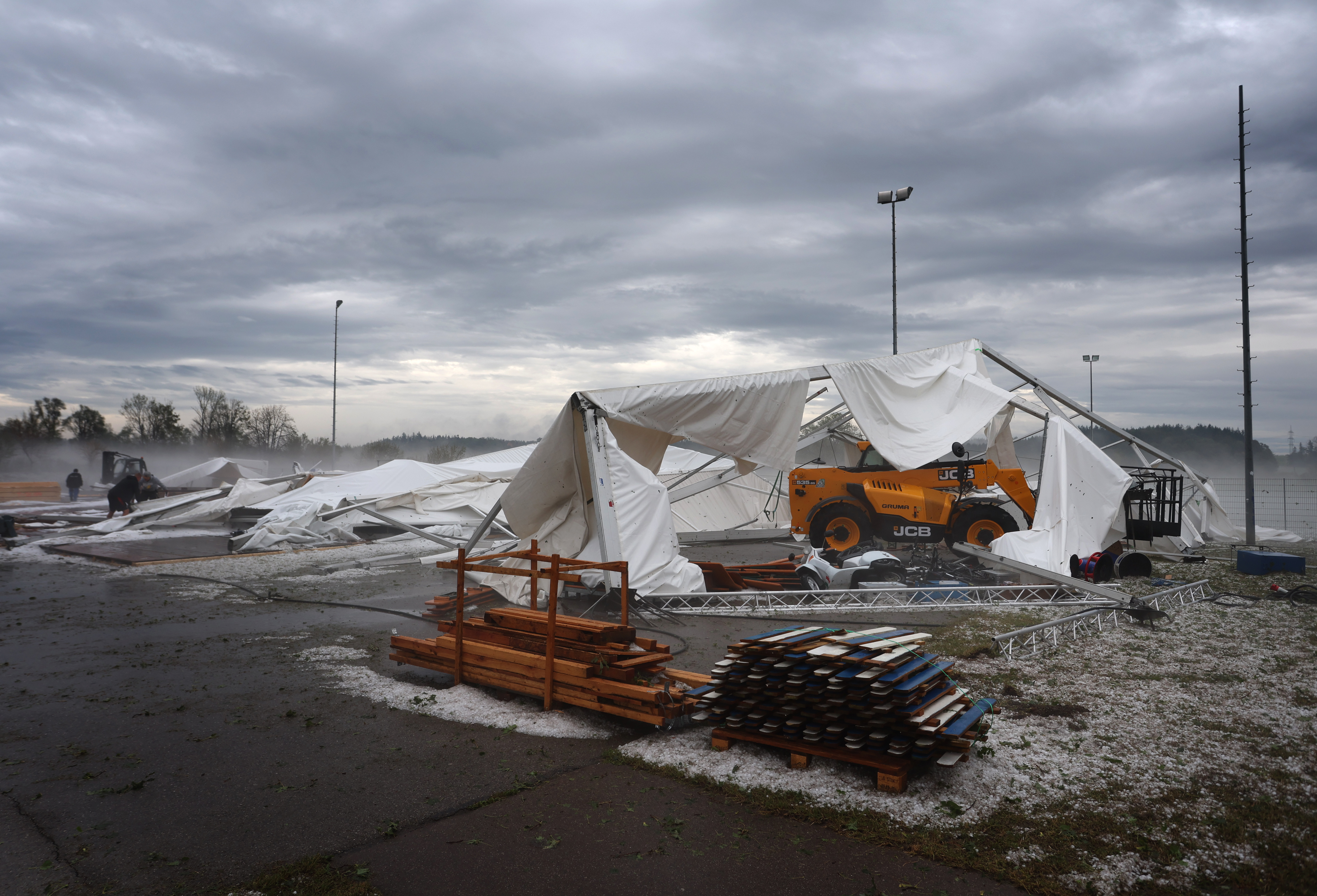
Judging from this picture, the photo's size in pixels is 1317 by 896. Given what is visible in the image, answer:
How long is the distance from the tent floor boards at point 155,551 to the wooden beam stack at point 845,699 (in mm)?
15488

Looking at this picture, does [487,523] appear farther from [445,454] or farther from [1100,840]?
[445,454]

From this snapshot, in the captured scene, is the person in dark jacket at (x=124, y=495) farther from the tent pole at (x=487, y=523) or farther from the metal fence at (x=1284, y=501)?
the metal fence at (x=1284, y=501)

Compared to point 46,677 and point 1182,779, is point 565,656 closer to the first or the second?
point 1182,779

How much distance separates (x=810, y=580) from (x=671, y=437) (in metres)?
3.39

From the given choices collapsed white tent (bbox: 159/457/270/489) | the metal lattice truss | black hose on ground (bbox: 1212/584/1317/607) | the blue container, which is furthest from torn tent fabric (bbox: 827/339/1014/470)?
collapsed white tent (bbox: 159/457/270/489)

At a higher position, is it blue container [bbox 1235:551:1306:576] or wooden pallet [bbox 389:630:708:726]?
blue container [bbox 1235:551:1306:576]

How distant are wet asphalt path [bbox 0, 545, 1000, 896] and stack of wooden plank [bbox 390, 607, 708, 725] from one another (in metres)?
0.31

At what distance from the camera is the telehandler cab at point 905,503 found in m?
14.2

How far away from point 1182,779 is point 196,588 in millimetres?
14226

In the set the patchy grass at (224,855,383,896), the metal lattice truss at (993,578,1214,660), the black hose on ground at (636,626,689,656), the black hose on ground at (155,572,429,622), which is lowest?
the black hose on ground at (155,572,429,622)

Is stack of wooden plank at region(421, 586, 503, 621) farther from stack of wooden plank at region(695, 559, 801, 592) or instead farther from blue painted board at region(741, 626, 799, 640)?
blue painted board at region(741, 626, 799, 640)

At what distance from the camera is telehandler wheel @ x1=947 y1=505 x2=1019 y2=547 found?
14.1 meters

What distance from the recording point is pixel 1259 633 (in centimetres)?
810

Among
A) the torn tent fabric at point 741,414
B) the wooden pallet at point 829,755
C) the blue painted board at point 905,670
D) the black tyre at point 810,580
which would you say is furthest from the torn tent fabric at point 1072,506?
the wooden pallet at point 829,755
